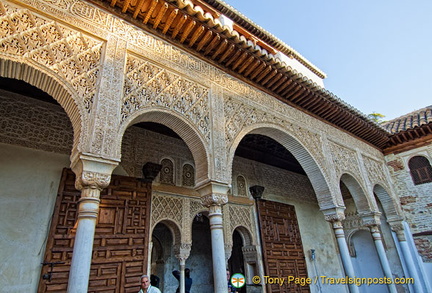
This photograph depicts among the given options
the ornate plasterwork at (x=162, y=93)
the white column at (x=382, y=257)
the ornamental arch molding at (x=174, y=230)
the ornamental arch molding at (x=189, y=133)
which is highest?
the ornate plasterwork at (x=162, y=93)

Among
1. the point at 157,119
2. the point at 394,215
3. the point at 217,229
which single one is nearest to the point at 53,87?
the point at 157,119

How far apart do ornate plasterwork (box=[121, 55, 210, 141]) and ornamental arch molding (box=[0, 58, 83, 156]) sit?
1.80 ft

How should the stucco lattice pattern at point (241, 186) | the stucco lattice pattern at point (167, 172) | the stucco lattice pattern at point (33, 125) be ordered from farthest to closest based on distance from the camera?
the stucco lattice pattern at point (241, 186)
the stucco lattice pattern at point (167, 172)
the stucco lattice pattern at point (33, 125)

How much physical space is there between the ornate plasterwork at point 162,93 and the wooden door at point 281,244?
4.04 meters

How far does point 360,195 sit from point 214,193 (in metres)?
5.08

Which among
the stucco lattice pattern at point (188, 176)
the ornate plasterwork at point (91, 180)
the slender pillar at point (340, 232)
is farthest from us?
the stucco lattice pattern at point (188, 176)

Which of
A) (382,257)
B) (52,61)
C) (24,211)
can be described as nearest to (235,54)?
(52,61)

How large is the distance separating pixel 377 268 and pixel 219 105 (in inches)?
327

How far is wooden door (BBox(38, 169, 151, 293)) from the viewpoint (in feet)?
13.4

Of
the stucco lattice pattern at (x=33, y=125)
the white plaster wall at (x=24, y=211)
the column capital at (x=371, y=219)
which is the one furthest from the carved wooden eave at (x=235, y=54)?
the white plaster wall at (x=24, y=211)

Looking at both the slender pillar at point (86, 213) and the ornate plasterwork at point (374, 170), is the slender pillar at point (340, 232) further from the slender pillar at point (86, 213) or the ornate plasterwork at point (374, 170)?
the slender pillar at point (86, 213)

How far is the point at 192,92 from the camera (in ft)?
14.6

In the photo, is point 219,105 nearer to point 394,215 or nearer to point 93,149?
point 93,149

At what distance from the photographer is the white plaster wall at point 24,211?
3.79m
